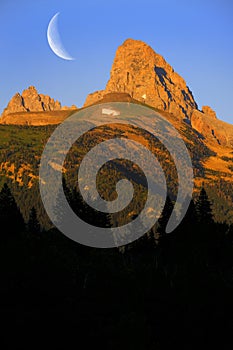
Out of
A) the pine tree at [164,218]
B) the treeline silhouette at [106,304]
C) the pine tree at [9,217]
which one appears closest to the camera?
the treeline silhouette at [106,304]

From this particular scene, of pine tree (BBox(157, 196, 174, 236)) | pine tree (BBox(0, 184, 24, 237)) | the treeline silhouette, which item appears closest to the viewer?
the treeline silhouette

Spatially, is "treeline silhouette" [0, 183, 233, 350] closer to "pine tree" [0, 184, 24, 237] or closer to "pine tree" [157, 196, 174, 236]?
"pine tree" [0, 184, 24, 237]

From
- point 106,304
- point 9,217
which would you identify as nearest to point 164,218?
point 9,217

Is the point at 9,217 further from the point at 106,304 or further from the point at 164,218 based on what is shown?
the point at 106,304

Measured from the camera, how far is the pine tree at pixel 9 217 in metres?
81.3

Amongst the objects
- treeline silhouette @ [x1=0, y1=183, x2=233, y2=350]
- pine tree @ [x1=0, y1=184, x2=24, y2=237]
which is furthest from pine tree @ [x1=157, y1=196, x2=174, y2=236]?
treeline silhouette @ [x1=0, y1=183, x2=233, y2=350]

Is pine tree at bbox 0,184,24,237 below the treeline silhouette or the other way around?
the other way around

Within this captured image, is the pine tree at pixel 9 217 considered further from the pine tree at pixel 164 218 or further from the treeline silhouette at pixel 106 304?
the pine tree at pixel 164 218

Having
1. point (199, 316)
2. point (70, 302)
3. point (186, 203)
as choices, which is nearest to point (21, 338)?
point (70, 302)

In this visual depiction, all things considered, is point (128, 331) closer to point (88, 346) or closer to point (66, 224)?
point (88, 346)

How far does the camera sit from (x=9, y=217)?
3403 inches

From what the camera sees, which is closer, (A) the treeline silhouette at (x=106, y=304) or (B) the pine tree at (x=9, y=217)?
(A) the treeline silhouette at (x=106, y=304)

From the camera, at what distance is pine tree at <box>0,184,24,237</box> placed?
267ft

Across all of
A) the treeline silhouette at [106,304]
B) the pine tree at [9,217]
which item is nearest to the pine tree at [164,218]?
the pine tree at [9,217]
